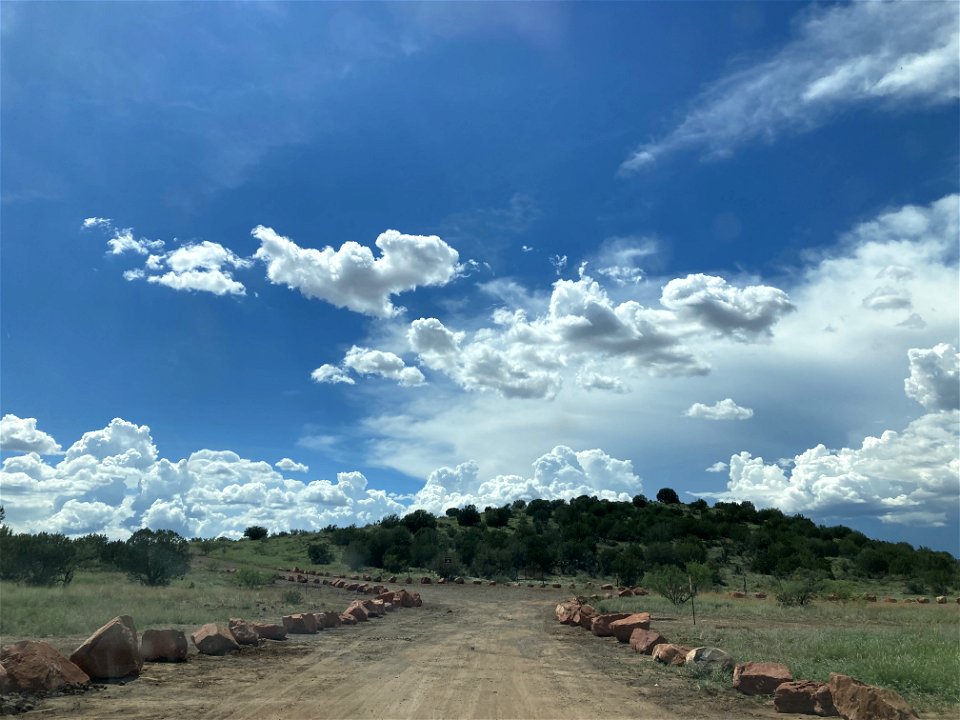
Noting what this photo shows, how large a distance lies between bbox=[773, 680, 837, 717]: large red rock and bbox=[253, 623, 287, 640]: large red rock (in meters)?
13.5

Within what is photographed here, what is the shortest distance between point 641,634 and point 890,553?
6165 cm

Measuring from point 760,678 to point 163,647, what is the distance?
1216 centimetres

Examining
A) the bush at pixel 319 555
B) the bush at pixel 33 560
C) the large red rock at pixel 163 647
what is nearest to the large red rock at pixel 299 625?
the large red rock at pixel 163 647

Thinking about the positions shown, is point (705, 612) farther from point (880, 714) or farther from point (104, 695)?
point (104, 695)

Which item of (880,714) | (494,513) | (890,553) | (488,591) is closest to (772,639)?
(880,714)

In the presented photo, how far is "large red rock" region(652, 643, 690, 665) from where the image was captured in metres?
16.5

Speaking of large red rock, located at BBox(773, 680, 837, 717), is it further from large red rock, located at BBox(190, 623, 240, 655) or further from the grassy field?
large red rock, located at BBox(190, 623, 240, 655)

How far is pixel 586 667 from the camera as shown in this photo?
54.7ft

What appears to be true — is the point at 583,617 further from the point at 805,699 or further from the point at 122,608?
the point at 122,608

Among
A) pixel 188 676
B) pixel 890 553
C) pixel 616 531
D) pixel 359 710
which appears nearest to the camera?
pixel 359 710

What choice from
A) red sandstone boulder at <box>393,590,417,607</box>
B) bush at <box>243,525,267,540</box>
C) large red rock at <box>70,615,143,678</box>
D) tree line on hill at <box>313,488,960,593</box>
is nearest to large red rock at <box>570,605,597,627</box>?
red sandstone boulder at <box>393,590,417,607</box>

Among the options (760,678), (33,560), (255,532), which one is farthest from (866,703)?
(255,532)

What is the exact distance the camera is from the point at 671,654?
55.1 ft

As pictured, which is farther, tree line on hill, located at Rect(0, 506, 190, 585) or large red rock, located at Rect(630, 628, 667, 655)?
tree line on hill, located at Rect(0, 506, 190, 585)
